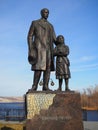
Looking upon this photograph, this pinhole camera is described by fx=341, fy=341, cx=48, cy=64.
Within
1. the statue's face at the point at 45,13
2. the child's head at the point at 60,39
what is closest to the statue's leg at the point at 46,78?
the child's head at the point at 60,39

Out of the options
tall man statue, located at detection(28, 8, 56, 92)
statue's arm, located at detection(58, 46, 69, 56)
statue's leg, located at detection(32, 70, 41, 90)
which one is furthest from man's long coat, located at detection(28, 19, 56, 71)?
statue's arm, located at detection(58, 46, 69, 56)

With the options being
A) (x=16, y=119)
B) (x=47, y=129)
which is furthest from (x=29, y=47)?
(x=16, y=119)

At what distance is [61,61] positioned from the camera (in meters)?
9.31

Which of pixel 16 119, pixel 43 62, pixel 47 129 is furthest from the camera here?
pixel 16 119

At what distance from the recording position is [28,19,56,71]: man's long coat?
8.93 meters

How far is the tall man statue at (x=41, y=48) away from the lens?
8914mm

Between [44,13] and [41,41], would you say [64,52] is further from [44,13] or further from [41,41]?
[44,13]

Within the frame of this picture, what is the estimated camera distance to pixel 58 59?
9359mm

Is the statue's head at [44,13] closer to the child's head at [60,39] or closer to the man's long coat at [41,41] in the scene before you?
the man's long coat at [41,41]

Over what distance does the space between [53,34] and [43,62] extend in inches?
38.3

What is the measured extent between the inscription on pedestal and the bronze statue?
0.70 meters

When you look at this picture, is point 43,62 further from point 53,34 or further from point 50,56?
point 53,34

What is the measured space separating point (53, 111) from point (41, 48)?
1.70 metres

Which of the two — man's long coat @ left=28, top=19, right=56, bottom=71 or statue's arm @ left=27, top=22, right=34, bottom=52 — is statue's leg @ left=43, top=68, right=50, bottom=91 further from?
statue's arm @ left=27, top=22, right=34, bottom=52
